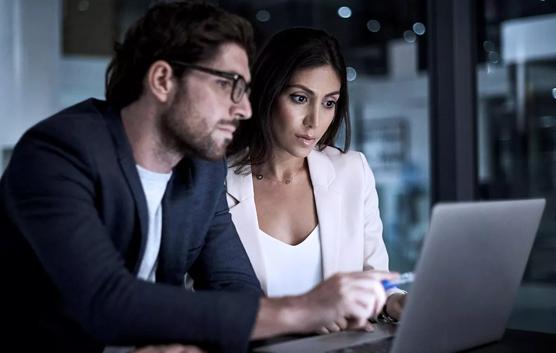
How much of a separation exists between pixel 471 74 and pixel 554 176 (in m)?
0.72

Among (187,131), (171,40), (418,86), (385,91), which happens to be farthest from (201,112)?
(385,91)

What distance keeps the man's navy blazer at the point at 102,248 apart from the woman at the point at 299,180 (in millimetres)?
373

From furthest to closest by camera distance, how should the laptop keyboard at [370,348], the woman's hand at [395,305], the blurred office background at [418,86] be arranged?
the blurred office background at [418,86] → the woman's hand at [395,305] → the laptop keyboard at [370,348]

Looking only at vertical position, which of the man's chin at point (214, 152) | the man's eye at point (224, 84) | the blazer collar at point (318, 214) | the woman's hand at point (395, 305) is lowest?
the woman's hand at point (395, 305)

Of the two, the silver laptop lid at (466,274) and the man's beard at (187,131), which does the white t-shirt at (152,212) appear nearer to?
the man's beard at (187,131)

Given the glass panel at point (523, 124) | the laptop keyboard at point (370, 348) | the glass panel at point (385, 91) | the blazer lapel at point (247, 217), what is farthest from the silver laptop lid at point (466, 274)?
the glass panel at point (385, 91)

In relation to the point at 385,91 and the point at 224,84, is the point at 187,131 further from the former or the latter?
the point at 385,91

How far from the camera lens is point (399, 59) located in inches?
184

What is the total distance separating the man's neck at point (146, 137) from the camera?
1697 millimetres

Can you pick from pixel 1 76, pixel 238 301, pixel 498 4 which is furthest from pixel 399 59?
pixel 238 301

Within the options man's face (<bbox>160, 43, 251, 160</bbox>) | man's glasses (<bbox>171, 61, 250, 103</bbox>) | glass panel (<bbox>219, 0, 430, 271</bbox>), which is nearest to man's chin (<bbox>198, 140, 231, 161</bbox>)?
man's face (<bbox>160, 43, 251, 160</bbox>)

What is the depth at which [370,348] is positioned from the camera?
5.03 ft

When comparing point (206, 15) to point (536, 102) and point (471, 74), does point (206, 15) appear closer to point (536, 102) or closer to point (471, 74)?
point (471, 74)

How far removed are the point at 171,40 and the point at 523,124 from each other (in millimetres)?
2475
